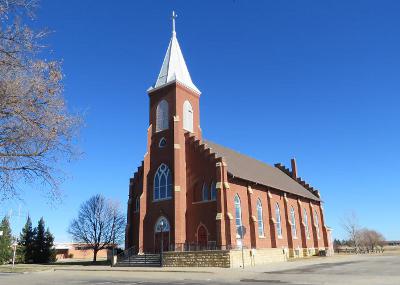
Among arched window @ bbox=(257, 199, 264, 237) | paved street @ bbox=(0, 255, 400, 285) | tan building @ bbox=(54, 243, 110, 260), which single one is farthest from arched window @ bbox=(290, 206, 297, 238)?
tan building @ bbox=(54, 243, 110, 260)

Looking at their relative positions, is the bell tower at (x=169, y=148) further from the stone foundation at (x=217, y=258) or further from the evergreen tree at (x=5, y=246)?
the evergreen tree at (x=5, y=246)

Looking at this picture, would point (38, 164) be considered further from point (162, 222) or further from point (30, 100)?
point (162, 222)

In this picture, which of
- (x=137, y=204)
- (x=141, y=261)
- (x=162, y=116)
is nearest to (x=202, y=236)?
(x=141, y=261)

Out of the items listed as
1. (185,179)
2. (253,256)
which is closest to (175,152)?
(185,179)

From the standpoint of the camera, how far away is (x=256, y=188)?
130ft

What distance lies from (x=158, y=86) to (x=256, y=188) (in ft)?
51.7

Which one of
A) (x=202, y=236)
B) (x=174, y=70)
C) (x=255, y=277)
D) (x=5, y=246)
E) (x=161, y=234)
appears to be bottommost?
(x=255, y=277)

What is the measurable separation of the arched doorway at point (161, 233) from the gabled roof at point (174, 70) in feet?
49.8

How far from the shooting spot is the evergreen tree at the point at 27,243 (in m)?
54.8

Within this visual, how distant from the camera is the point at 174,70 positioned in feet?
140

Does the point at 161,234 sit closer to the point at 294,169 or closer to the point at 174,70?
the point at 174,70

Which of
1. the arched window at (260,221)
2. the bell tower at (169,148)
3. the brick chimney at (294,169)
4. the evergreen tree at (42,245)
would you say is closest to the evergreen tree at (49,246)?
the evergreen tree at (42,245)

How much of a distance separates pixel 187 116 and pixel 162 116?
2764 mm

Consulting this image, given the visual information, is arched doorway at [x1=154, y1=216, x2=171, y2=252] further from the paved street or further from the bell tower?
the paved street
